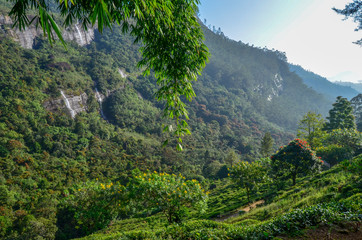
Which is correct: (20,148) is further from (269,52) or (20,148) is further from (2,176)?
(269,52)

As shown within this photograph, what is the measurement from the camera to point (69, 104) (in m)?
53.8

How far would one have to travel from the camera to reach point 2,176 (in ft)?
91.7

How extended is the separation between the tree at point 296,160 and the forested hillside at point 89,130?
324 inches

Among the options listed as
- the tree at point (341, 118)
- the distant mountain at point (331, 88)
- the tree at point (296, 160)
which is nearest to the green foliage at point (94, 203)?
the tree at point (296, 160)

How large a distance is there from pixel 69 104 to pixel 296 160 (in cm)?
5876

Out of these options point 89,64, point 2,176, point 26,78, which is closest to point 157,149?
point 2,176

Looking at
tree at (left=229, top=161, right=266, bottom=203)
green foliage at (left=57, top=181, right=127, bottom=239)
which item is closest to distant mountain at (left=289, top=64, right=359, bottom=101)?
tree at (left=229, top=161, right=266, bottom=203)

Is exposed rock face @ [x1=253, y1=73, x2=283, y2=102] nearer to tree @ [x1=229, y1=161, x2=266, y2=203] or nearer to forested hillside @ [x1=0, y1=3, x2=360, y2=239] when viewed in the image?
forested hillside @ [x1=0, y1=3, x2=360, y2=239]

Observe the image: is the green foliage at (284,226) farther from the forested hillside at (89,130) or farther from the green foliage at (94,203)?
the green foliage at (94,203)

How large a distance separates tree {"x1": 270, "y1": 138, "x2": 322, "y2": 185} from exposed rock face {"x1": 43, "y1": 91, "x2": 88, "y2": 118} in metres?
55.2

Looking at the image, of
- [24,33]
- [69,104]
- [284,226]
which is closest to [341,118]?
[284,226]

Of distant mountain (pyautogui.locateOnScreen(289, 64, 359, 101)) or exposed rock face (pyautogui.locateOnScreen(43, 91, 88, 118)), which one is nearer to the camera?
exposed rock face (pyautogui.locateOnScreen(43, 91, 88, 118))

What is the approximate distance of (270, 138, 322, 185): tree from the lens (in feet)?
39.4

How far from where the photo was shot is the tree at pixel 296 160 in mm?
12000
